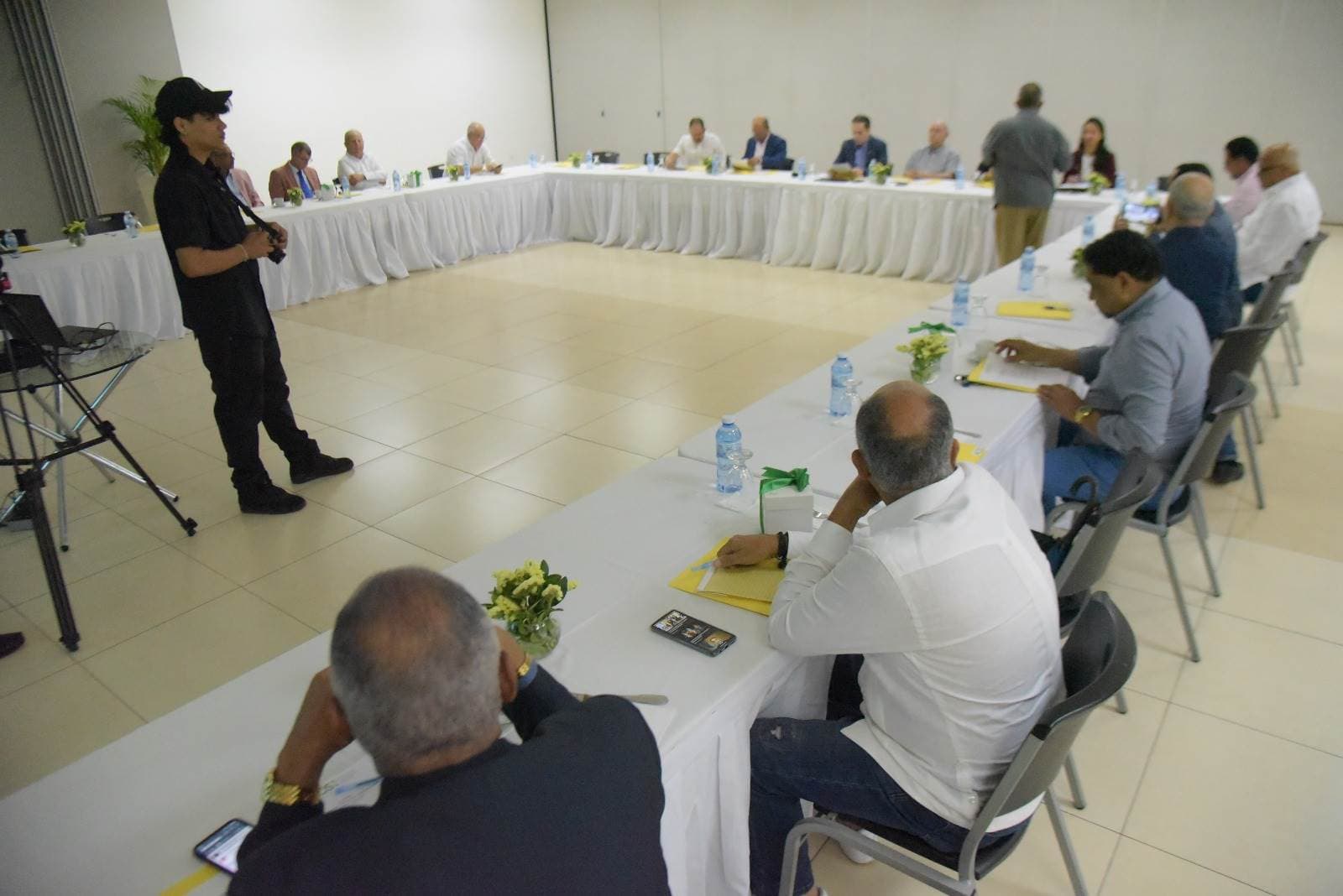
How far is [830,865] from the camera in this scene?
2.03 m

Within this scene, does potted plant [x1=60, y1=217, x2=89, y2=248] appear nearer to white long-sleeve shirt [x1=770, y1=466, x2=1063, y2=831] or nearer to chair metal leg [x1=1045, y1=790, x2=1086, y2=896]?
white long-sleeve shirt [x1=770, y1=466, x2=1063, y2=831]

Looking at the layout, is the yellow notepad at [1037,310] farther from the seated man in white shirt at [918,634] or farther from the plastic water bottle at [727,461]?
the seated man in white shirt at [918,634]

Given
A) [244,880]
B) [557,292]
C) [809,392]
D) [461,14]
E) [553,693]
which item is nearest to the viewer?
[244,880]

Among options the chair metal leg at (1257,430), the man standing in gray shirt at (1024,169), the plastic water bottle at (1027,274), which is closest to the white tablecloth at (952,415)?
the plastic water bottle at (1027,274)

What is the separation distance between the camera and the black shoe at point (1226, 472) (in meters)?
3.69

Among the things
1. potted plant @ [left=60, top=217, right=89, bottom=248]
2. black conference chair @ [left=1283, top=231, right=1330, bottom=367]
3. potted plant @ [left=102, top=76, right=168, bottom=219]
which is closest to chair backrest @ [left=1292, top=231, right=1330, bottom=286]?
black conference chair @ [left=1283, top=231, right=1330, bottom=367]

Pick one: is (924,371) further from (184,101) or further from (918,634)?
(184,101)

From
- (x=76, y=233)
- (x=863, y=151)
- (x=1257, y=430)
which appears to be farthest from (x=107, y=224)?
(x=1257, y=430)

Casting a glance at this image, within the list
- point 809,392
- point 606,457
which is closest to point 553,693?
point 809,392

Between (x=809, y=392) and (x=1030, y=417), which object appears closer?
(x=1030, y=417)

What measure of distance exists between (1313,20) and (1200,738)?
822 centimetres

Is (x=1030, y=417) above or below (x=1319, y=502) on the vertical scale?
above

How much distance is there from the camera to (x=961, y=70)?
9289 millimetres

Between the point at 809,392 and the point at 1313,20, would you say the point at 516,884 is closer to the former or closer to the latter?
the point at 809,392
